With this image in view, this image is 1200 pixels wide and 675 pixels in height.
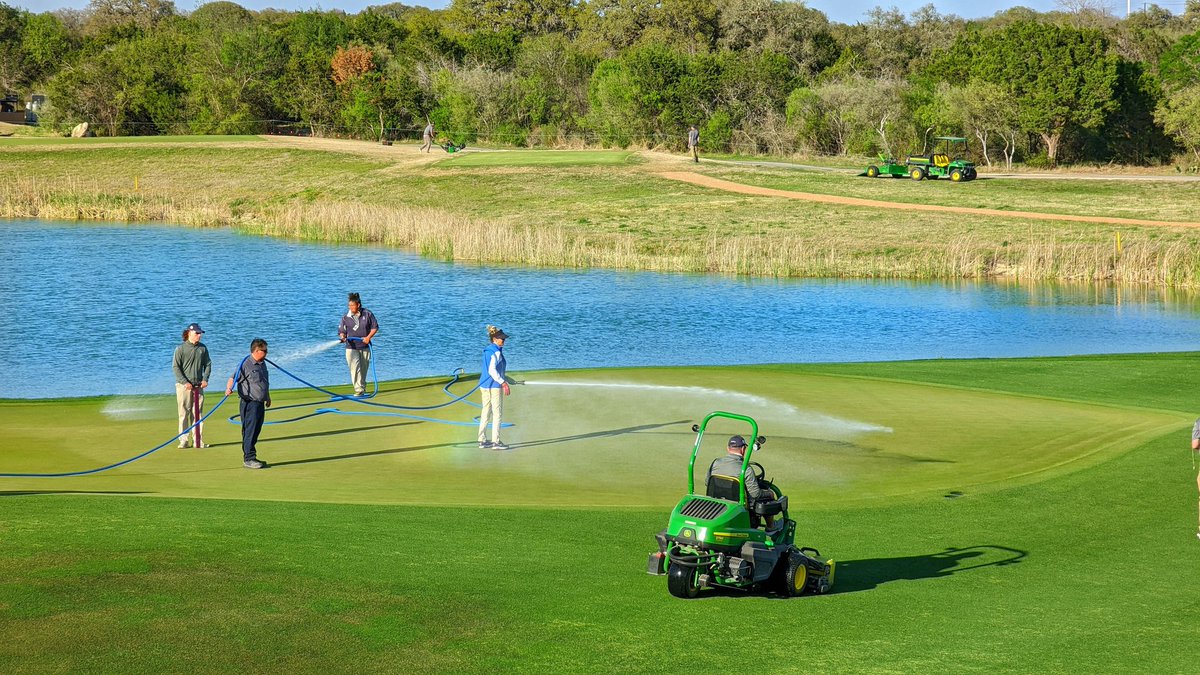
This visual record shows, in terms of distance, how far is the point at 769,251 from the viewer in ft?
184

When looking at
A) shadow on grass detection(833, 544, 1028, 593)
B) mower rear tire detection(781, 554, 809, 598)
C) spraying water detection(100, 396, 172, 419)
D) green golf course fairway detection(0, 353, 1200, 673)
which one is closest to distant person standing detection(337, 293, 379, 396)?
green golf course fairway detection(0, 353, 1200, 673)

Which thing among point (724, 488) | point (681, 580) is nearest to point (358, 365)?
point (724, 488)

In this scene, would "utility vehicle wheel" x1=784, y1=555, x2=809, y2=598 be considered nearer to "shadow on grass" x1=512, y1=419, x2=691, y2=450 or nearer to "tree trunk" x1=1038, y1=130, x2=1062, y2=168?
"shadow on grass" x1=512, y1=419, x2=691, y2=450

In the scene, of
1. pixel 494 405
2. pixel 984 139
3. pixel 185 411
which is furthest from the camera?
pixel 984 139

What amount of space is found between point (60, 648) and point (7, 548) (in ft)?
10.6

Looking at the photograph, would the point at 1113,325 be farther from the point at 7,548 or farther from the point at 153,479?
the point at 7,548

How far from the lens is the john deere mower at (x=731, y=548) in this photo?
1204 cm

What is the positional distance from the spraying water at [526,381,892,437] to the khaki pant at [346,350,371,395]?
3.34m

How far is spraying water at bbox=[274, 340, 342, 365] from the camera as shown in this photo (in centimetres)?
3338

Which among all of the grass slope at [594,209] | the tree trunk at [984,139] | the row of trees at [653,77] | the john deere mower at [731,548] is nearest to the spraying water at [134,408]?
the john deere mower at [731,548]

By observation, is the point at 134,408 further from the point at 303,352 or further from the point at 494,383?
the point at 303,352

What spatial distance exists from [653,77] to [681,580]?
285 feet

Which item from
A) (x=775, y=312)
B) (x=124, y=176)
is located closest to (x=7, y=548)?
(x=775, y=312)

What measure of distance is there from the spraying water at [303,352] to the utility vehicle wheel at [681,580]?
21.7 m
